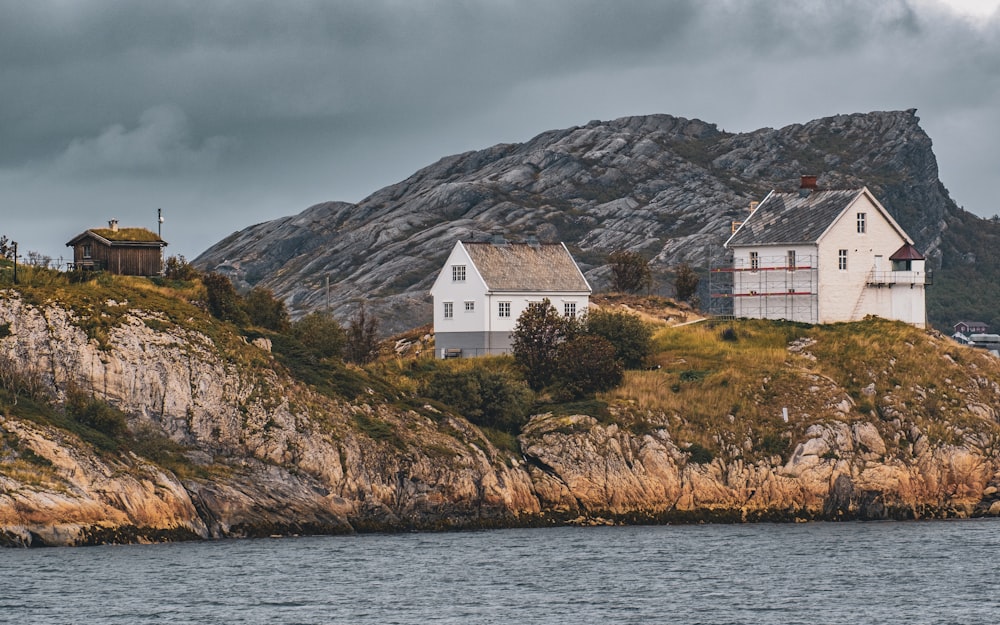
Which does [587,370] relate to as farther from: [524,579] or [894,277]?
[524,579]

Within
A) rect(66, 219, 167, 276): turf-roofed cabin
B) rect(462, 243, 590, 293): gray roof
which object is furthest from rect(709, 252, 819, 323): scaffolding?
rect(66, 219, 167, 276): turf-roofed cabin

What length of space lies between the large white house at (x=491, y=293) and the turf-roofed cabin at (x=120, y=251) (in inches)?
880

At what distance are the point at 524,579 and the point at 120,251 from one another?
40859 millimetres

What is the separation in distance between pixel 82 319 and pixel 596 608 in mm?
37028

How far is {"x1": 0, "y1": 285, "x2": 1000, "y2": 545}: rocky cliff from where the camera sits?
78.5m

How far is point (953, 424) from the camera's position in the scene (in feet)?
316

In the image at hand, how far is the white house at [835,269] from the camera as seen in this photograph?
110 meters

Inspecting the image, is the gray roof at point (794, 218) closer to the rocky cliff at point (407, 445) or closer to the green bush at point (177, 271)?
the rocky cliff at point (407, 445)

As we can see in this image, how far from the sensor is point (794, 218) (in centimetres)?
11338

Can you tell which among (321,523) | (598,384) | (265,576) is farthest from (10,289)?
(598,384)

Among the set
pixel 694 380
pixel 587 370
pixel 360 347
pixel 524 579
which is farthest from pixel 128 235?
pixel 524 579

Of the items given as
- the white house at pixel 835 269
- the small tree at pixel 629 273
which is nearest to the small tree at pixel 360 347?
the white house at pixel 835 269

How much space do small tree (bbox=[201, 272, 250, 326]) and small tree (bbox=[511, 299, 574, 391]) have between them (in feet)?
57.7

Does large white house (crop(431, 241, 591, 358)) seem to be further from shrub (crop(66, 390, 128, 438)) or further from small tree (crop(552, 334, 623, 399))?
shrub (crop(66, 390, 128, 438))
